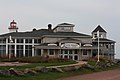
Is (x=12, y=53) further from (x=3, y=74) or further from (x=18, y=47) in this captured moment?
(x=3, y=74)

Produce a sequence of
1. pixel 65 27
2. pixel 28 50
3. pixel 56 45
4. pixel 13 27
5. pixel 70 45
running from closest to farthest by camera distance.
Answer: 1. pixel 56 45
2. pixel 70 45
3. pixel 28 50
4. pixel 65 27
5. pixel 13 27

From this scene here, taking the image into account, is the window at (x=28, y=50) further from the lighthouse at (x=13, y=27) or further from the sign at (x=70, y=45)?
the lighthouse at (x=13, y=27)

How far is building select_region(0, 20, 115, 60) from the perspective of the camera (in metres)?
70.0

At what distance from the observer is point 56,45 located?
230 feet

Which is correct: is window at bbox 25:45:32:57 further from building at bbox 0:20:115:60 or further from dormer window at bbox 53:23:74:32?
dormer window at bbox 53:23:74:32

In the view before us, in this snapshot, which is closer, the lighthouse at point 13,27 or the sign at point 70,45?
the sign at point 70,45

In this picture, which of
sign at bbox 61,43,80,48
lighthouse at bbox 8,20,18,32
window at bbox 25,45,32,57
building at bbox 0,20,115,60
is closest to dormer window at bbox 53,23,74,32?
building at bbox 0,20,115,60

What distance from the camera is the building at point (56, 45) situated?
70.0m

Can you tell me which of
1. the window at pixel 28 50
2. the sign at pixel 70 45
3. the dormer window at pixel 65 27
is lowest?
the window at pixel 28 50

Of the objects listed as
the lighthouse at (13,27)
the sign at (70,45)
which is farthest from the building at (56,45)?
the lighthouse at (13,27)

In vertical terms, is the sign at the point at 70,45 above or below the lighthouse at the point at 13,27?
below

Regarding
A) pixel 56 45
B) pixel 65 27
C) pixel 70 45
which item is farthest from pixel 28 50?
pixel 65 27

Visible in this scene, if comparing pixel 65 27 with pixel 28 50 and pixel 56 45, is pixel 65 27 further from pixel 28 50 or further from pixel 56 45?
pixel 28 50

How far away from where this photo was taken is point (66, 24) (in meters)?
78.0
